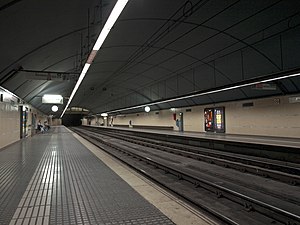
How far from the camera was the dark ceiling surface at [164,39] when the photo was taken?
760 cm

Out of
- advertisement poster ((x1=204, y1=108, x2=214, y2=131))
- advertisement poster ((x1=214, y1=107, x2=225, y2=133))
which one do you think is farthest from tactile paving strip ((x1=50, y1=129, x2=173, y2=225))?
advertisement poster ((x1=204, y1=108, x2=214, y2=131))

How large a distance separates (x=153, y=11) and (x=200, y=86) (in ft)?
32.9

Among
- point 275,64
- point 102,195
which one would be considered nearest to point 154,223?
point 102,195

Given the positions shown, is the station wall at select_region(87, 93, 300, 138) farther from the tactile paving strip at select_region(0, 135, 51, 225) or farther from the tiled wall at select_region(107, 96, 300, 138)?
the tactile paving strip at select_region(0, 135, 51, 225)

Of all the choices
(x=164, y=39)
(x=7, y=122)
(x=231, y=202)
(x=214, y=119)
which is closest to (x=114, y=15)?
(x=231, y=202)

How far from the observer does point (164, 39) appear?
11.7 meters

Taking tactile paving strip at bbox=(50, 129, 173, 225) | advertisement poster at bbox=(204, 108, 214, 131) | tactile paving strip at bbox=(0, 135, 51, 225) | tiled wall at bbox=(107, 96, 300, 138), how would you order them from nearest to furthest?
tactile paving strip at bbox=(50, 129, 173, 225) < tactile paving strip at bbox=(0, 135, 51, 225) < tiled wall at bbox=(107, 96, 300, 138) < advertisement poster at bbox=(204, 108, 214, 131)

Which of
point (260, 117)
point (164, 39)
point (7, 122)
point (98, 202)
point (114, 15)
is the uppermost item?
point (164, 39)

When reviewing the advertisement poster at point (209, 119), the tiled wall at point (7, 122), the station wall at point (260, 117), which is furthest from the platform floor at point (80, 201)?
the advertisement poster at point (209, 119)

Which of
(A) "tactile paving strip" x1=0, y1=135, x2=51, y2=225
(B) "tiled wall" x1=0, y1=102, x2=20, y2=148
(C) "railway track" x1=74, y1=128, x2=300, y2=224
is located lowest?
(C) "railway track" x1=74, y1=128, x2=300, y2=224

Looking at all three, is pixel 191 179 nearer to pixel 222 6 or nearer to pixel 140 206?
pixel 140 206

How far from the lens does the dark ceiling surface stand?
24.9ft

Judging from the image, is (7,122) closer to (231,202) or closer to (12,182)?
(12,182)

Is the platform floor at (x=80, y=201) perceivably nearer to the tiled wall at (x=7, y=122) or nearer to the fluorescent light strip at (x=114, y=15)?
the fluorescent light strip at (x=114, y=15)
